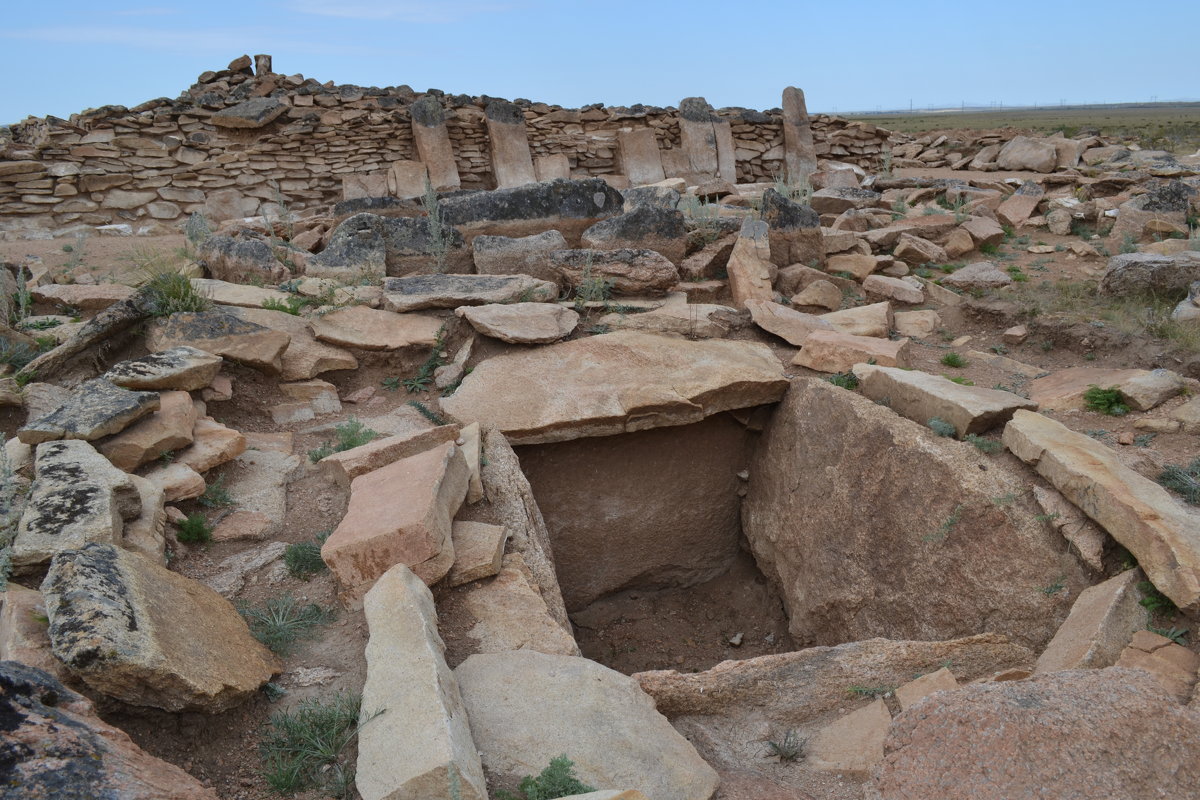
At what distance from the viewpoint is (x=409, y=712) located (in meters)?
2.06

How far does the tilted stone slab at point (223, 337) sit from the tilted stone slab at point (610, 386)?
1035mm

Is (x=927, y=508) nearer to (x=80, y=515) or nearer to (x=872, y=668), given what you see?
(x=872, y=668)

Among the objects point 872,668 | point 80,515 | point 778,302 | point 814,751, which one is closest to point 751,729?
point 814,751

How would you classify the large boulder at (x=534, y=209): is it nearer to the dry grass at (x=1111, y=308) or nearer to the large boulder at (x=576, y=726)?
the dry grass at (x=1111, y=308)

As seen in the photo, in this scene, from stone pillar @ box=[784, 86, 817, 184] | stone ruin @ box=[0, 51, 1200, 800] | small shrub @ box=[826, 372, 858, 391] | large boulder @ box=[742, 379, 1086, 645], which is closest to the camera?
stone ruin @ box=[0, 51, 1200, 800]

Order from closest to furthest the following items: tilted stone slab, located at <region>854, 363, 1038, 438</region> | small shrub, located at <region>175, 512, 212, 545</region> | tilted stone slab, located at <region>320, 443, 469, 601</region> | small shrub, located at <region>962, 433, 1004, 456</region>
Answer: tilted stone slab, located at <region>320, 443, 469, 601</region>
small shrub, located at <region>175, 512, 212, 545</region>
small shrub, located at <region>962, 433, 1004, 456</region>
tilted stone slab, located at <region>854, 363, 1038, 438</region>

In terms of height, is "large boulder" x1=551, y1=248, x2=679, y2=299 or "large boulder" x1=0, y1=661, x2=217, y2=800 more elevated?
"large boulder" x1=551, y1=248, x2=679, y2=299

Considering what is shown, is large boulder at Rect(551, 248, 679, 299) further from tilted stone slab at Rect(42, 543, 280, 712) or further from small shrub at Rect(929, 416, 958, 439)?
tilted stone slab at Rect(42, 543, 280, 712)

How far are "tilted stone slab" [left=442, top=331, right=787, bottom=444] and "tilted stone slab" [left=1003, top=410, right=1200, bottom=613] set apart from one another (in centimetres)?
145

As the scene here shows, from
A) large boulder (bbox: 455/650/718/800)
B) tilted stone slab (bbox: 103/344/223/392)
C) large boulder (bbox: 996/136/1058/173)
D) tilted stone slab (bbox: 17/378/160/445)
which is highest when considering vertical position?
large boulder (bbox: 996/136/1058/173)

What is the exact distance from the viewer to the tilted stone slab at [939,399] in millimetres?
3693

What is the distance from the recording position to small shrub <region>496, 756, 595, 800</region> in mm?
1992

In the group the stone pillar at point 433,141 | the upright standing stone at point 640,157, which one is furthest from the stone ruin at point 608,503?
the upright standing stone at point 640,157

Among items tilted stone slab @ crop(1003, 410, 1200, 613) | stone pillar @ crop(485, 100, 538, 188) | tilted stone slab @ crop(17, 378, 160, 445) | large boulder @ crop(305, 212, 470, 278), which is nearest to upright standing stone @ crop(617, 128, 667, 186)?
stone pillar @ crop(485, 100, 538, 188)
